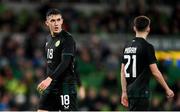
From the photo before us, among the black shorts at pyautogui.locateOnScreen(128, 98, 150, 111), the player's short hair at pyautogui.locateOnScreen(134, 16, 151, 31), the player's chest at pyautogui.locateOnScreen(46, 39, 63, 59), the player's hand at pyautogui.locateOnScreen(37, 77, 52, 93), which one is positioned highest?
the player's short hair at pyautogui.locateOnScreen(134, 16, 151, 31)

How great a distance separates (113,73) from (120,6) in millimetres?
4668

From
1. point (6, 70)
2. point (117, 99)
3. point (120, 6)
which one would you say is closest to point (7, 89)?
point (6, 70)

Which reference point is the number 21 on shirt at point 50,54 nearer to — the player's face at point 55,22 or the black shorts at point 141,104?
the player's face at point 55,22

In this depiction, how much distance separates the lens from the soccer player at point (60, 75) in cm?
926

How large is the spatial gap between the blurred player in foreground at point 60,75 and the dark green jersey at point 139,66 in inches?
32.7

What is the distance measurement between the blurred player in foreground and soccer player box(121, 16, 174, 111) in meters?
0.81

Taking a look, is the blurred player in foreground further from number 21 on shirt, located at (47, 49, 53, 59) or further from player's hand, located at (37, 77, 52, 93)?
player's hand, located at (37, 77, 52, 93)

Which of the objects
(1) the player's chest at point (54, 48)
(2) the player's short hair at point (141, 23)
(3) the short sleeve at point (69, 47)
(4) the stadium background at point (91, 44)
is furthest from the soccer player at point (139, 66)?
(4) the stadium background at point (91, 44)

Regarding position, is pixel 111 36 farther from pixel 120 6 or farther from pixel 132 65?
pixel 132 65

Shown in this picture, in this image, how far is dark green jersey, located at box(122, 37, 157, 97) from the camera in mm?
9008

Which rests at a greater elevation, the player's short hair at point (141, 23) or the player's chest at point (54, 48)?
the player's short hair at point (141, 23)

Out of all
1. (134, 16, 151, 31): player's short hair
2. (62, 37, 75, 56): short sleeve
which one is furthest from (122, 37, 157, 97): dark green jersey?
(62, 37, 75, 56): short sleeve

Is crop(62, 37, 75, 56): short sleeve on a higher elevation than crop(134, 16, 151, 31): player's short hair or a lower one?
lower

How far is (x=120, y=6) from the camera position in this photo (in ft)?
71.5
